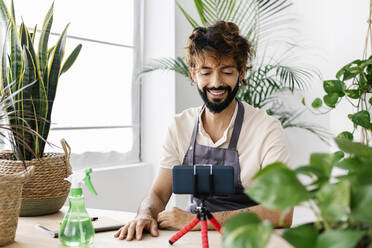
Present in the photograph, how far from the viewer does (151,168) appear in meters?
3.49

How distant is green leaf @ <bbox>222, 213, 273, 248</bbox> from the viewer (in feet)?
1.21

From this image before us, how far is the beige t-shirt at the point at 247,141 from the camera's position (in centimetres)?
189

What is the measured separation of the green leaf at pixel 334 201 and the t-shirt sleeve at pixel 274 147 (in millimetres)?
1465

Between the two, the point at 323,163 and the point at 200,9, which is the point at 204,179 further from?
the point at 200,9

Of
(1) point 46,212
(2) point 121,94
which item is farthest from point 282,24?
(1) point 46,212

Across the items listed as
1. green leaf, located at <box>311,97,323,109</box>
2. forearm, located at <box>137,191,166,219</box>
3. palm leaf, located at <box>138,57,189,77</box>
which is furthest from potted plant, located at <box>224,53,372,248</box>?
palm leaf, located at <box>138,57,189,77</box>

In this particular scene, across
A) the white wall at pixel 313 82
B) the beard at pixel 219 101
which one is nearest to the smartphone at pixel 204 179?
the beard at pixel 219 101

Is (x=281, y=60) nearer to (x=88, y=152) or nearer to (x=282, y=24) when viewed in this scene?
(x=282, y=24)

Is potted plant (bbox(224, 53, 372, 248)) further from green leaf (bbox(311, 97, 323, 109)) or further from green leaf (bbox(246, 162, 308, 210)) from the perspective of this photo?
green leaf (bbox(311, 97, 323, 109))

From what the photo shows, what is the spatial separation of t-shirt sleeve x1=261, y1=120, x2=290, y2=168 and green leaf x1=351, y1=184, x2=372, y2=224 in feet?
4.82

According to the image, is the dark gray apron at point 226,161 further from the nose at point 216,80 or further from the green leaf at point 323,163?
the green leaf at point 323,163

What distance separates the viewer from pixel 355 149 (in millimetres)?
491

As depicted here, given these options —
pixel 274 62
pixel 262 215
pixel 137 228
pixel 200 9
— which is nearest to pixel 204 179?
pixel 137 228

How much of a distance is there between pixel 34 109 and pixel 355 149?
1.52 metres
